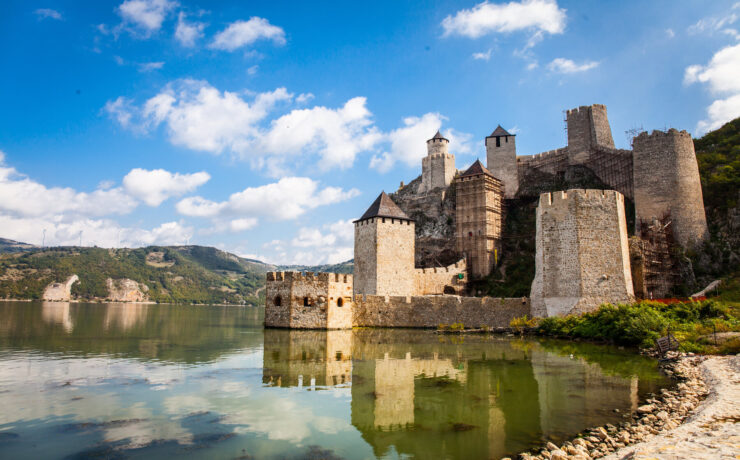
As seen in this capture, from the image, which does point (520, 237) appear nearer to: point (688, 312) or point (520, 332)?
point (520, 332)

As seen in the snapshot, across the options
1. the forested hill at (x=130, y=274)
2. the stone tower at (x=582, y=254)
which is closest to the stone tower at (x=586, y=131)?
the stone tower at (x=582, y=254)

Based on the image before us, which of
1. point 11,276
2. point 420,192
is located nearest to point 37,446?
point 420,192

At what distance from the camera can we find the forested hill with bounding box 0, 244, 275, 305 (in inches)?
3771

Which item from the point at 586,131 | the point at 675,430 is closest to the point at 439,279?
the point at 586,131

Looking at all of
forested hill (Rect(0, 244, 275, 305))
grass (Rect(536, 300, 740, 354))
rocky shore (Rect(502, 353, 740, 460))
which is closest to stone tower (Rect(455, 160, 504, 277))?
grass (Rect(536, 300, 740, 354))

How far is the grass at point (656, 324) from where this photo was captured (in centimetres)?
1495

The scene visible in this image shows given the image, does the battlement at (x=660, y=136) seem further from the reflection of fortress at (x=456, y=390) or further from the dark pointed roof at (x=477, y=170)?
the reflection of fortress at (x=456, y=390)

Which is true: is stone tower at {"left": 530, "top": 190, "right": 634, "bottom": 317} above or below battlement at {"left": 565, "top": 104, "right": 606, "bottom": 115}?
below

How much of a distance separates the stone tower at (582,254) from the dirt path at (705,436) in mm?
12785

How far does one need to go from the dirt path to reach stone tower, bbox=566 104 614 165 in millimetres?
30820

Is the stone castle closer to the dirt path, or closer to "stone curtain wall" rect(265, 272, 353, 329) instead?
"stone curtain wall" rect(265, 272, 353, 329)

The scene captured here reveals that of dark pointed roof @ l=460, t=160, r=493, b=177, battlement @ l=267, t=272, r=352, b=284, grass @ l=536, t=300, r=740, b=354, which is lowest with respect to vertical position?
grass @ l=536, t=300, r=740, b=354

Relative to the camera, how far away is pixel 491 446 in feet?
20.1

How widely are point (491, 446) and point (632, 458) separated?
6.33ft
